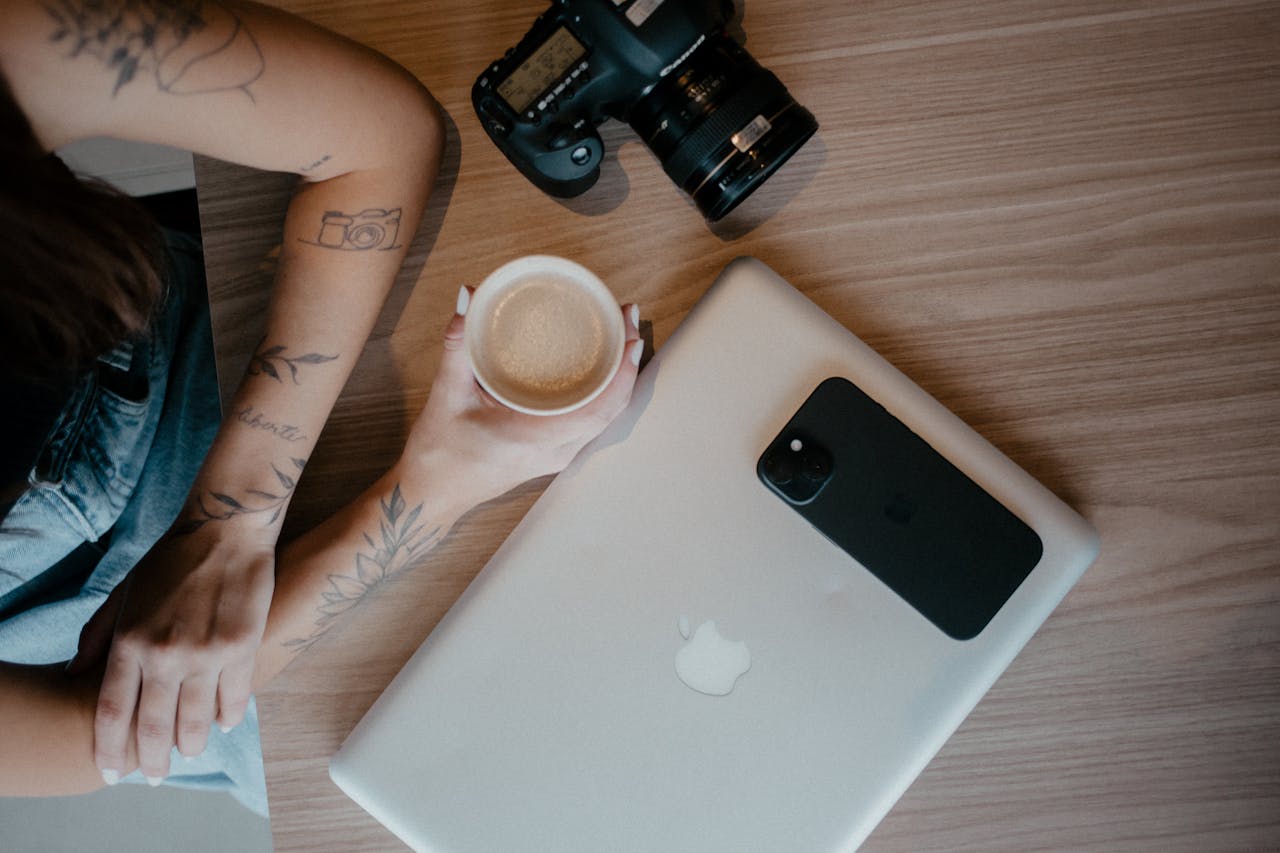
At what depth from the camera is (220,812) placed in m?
1.22

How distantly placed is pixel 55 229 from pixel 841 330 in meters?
0.49

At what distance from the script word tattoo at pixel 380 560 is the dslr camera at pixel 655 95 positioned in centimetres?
26

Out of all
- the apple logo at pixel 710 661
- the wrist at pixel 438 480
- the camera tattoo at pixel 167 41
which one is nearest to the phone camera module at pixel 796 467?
the apple logo at pixel 710 661

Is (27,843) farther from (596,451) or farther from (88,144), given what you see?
(596,451)

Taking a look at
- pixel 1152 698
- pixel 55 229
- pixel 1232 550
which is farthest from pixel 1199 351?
pixel 55 229

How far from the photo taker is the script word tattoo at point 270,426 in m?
0.61

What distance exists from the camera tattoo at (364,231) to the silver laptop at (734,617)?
8.3 inches

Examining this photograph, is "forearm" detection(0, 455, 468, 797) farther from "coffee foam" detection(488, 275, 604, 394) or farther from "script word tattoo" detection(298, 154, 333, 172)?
"script word tattoo" detection(298, 154, 333, 172)

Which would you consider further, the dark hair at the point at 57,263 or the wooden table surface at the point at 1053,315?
the wooden table surface at the point at 1053,315

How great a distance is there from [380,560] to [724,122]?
384 mm

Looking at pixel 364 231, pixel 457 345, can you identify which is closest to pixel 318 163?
pixel 364 231

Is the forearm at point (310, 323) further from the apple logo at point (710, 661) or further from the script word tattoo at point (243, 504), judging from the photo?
the apple logo at point (710, 661)

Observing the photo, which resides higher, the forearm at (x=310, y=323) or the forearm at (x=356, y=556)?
the forearm at (x=310, y=323)

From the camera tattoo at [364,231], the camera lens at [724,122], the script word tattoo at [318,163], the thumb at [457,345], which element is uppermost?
the camera lens at [724,122]
